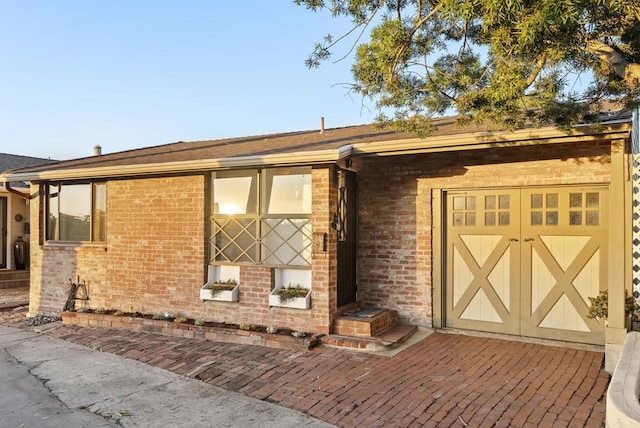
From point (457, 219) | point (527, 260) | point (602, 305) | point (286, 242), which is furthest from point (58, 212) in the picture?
point (602, 305)

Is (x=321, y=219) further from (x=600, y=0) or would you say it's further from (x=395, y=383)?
(x=600, y=0)

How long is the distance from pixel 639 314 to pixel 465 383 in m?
2.27

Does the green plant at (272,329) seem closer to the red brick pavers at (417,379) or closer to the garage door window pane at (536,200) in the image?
the red brick pavers at (417,379)

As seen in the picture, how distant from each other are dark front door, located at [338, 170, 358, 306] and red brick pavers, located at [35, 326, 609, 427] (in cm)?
120

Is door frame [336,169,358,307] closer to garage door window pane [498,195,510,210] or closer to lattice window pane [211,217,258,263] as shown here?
lattice window pane [211,217,258,263]

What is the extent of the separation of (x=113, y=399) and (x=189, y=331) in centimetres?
230

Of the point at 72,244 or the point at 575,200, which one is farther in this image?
the point at 72,244

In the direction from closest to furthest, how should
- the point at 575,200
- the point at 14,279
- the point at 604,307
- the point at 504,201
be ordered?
1. the point at 604,307
2. the point at 575,200
3. the point at 504,201
4. the point at 14,279

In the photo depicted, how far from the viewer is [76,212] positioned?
8.62 m

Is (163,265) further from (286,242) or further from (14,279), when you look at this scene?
(14,279)

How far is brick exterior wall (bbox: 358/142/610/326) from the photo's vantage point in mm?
6199

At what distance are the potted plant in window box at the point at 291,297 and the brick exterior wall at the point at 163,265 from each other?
11cm

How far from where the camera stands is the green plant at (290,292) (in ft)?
21.3

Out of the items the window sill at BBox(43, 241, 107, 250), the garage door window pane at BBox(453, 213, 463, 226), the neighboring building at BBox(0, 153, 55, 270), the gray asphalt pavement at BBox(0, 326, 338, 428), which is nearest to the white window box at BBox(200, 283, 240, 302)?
the gray asphalt pavement at BBox(0, 326, 338, 428)
